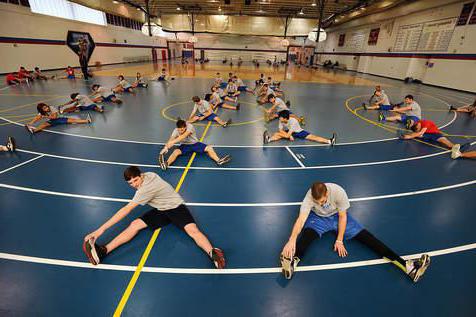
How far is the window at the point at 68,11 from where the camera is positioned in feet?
71.6

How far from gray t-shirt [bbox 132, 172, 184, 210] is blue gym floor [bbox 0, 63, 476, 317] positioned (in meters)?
0.55

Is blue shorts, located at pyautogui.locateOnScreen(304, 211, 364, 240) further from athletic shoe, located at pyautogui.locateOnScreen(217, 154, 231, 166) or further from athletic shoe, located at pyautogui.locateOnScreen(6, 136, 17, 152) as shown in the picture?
athletic shoe, located at pyautogui.locateOnScreen(6, 136, 17, 152)

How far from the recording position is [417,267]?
9.76 feet

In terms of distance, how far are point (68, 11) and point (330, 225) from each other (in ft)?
109

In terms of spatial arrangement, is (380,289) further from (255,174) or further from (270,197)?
(255,174)

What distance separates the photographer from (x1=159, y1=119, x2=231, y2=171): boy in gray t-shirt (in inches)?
224

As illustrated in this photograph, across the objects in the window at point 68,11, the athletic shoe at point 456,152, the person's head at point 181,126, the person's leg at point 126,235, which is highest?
the window at point 68,11

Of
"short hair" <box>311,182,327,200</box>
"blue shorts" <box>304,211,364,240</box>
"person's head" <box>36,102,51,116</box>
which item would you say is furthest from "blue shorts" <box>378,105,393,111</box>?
"person's head" <box>36,102,51,116</box>

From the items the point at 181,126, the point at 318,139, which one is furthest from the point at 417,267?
the point at 181,126

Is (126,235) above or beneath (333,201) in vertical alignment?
beneath

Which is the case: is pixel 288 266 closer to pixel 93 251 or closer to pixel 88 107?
pixel 93 251

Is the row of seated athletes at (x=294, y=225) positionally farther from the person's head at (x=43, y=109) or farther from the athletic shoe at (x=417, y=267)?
the person's head at (x=43, y=109)

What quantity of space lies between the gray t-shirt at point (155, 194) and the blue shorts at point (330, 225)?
2082 millimetres

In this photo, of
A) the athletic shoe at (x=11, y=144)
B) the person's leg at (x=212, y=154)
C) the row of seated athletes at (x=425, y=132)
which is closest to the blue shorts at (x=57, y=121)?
the athletic shoe at (x=11, y=144)
